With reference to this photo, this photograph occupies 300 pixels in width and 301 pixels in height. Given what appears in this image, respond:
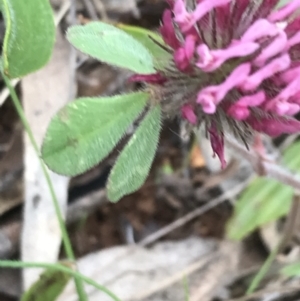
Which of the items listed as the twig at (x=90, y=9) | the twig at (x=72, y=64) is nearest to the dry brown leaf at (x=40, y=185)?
the twig at (x=72, y=64)

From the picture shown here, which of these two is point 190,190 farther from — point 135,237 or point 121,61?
point 121,61

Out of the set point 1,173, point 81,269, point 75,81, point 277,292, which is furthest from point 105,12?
point 277,292

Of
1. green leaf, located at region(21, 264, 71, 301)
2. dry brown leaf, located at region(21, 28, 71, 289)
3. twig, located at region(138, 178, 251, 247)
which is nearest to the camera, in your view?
green leaf, located at region(21, 264, 71, 301)

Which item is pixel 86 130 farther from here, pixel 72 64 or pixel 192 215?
pixel 192 215

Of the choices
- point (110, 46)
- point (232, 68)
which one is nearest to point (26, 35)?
point (110, 46)

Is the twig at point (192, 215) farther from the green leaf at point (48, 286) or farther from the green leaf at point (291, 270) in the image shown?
the green leaf at point (48, 286)

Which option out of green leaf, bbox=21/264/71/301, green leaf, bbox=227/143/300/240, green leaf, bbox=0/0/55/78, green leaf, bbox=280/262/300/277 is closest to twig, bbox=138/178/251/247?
green leaf, bbox=227/143/300/240

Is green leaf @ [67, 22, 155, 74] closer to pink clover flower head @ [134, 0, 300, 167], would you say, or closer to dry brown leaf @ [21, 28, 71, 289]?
pink clover flower head @ [134, 0, 300, 167]

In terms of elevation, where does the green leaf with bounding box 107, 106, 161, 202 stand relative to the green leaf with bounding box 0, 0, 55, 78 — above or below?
below
